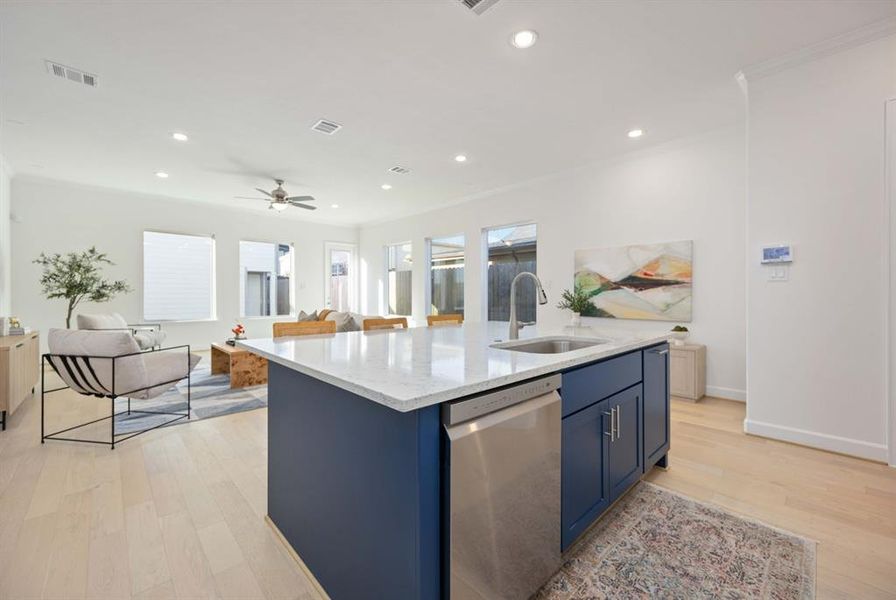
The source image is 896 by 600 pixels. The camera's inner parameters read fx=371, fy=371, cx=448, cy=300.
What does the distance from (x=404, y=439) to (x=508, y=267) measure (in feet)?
17.2

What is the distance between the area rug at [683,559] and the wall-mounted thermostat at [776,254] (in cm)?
196

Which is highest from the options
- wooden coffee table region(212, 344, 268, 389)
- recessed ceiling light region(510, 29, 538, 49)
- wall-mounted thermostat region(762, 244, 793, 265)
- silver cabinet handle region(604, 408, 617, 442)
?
recessed ceiling light region(510, 29, 538, 49)

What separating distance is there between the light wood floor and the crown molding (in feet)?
9.10

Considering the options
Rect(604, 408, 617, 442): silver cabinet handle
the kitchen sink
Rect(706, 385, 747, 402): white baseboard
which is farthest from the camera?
Rect(706, 385, 747, 402): white baseboard

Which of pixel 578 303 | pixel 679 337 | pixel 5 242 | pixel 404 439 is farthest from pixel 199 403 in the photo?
pixel 679 337

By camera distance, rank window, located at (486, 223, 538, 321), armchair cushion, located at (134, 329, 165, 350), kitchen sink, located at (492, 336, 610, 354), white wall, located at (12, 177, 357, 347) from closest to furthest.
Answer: kitchen sink, located at (492, 336, 610, 354) < armchair cushion, located at (134, 329, 165, 350) < white wall, located at (12, 177, 357, 347) < window, located at (486, 223, 538, 321)

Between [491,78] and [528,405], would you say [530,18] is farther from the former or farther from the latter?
[528,405]

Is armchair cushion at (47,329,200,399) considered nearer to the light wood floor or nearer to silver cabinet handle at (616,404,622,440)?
the light wood floor

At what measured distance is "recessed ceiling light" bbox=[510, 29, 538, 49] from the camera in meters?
2.37

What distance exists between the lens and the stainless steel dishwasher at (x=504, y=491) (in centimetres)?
102

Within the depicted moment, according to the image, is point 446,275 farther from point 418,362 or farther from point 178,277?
point 418,362

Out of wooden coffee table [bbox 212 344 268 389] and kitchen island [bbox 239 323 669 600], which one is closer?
kitchen island [bbox 239 323 669 600]

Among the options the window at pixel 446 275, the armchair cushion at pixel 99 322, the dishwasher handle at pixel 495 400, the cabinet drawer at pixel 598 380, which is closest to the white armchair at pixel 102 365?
the armchair cushion at pixel 99 322

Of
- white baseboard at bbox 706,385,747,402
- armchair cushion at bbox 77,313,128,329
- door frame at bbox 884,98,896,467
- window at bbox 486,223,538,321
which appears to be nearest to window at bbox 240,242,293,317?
armchair cushion at bbox 77,313,128,329
